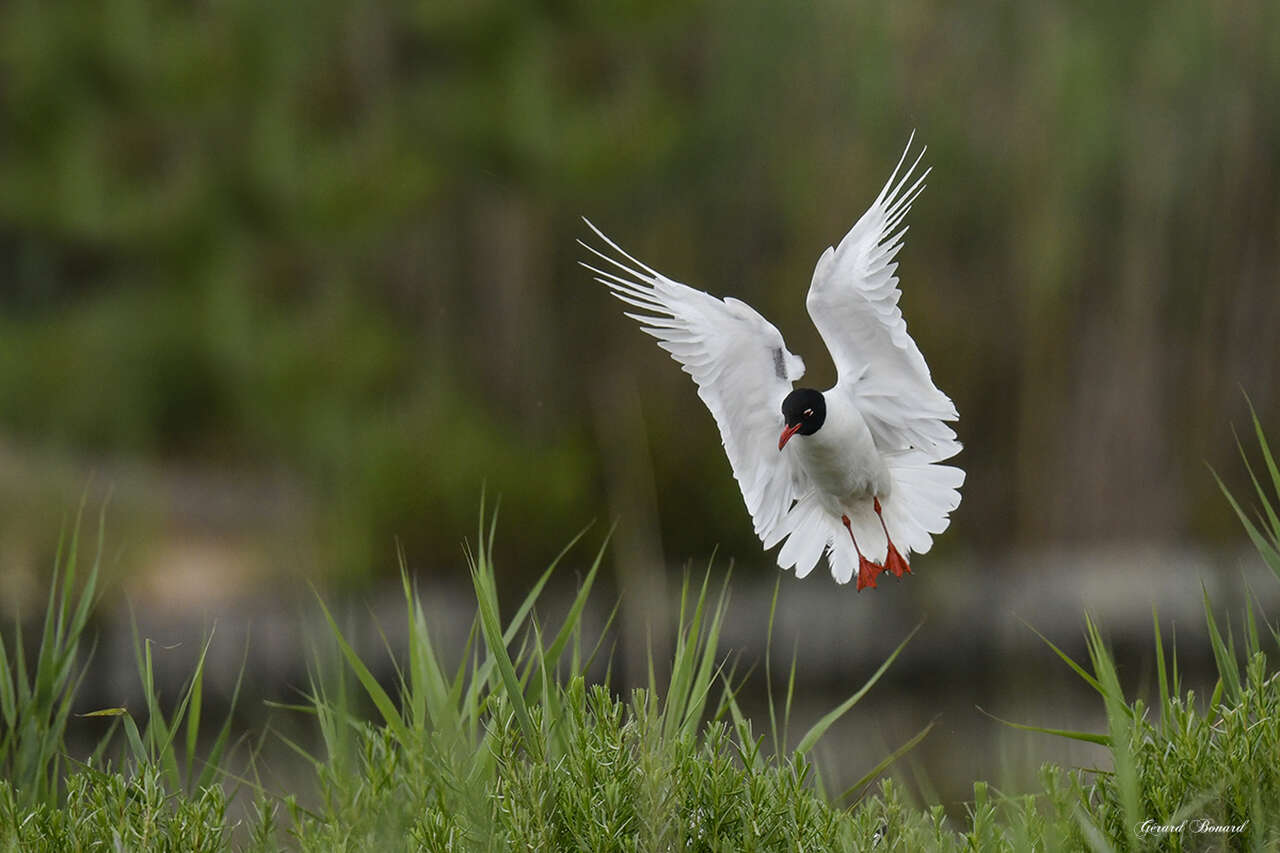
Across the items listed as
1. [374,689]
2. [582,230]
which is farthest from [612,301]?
[374,689]

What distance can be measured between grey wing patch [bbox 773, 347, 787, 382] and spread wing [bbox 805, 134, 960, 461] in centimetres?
10

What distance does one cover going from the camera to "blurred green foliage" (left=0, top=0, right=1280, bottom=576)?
808 cm

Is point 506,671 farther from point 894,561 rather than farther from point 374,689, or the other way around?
point 894,561

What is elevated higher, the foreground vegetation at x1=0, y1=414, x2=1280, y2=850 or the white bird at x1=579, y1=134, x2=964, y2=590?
the white bird at x1=579, y1=134, x2=964, y2=590

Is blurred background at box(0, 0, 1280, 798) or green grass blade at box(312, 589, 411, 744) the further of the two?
blurred background at box(0, 0, 1280, 798)

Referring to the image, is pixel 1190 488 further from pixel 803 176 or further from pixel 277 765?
pixel 277 765

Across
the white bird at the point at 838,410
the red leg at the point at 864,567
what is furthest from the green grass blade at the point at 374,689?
the red leg at the point at 864,567

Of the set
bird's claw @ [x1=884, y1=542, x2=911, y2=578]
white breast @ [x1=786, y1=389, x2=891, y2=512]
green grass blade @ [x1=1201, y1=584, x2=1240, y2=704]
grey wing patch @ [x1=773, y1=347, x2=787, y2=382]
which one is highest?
grey wing patch @ [x1=773, y1=347, x2=787, y2=382]

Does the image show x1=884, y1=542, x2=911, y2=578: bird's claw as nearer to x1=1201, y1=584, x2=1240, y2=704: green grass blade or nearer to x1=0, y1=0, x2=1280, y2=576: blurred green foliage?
x1=1201, y1=584, x2=1240, y2=704: green grass blade

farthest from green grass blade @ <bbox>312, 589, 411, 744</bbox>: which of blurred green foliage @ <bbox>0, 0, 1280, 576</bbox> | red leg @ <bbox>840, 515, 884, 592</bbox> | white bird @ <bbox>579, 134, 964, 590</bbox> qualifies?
blurred green foliage @ <bbox>0, 0, 1280, 576</bbox>

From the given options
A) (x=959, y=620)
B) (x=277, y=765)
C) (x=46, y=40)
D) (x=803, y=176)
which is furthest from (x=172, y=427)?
(x=277, y=765)

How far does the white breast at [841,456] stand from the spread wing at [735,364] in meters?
0.09

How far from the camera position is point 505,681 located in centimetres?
222

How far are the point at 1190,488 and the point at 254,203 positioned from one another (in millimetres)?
6082
